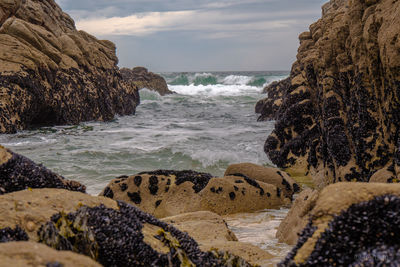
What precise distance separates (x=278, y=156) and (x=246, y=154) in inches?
65.6

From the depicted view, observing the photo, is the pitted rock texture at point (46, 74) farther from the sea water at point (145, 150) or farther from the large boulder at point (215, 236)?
the large boulder at point (215, 236)

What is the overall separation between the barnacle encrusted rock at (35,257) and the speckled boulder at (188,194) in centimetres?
518

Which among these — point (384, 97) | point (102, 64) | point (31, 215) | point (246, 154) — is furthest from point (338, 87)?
point (102, 64)

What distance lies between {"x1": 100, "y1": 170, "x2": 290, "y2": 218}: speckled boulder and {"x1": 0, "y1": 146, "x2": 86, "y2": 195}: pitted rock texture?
3697 mm

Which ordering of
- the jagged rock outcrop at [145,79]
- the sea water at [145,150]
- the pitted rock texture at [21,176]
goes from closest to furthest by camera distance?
the pitted rock texture at [21,176], the sea water at [145,150], the jagged rock outcrop at [145,79]

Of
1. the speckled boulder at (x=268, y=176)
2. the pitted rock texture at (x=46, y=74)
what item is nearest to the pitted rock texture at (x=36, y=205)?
the speckled boulder at (x=268, y=176)

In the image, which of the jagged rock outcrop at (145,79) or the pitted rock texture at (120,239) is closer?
the pitted rock texture at (120,239)

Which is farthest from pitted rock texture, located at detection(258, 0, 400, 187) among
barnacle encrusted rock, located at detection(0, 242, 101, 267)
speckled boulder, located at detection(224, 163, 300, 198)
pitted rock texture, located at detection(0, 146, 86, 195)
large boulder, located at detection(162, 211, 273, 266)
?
barnacle encrusted rock, located at detection(0, 242, 101, 267)

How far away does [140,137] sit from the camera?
16750mm

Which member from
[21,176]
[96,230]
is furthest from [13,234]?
[21,176]

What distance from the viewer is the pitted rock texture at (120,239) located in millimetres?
2574

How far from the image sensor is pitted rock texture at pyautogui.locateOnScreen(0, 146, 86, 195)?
329 cm

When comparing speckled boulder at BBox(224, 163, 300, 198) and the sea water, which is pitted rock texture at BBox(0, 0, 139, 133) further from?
speckled boulder at BBox(224, 163, 300, 198)

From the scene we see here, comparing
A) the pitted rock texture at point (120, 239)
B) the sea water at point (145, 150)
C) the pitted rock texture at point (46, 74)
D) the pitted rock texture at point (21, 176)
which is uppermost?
the pitted rock texture at point (46, 74)
